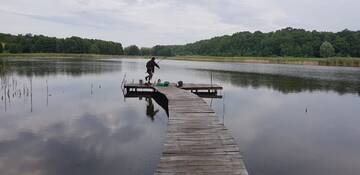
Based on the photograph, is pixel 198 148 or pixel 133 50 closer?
pixel 198 148

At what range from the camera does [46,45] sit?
11081cm

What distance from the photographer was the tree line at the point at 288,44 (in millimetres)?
92438

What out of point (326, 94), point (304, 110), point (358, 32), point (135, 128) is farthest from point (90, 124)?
point (358, 32)

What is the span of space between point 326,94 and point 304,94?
173 cm

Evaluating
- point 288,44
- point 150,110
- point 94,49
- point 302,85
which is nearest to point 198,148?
point 150,110

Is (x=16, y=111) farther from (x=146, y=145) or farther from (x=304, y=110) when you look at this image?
(x=304, y=110)

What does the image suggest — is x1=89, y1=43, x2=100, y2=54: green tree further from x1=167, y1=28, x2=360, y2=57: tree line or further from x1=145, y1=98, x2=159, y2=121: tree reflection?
x1=145, y1=98, x2=159, y2=121: tree reflection

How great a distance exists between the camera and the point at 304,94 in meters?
23.1

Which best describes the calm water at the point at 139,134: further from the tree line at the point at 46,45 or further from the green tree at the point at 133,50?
the green tree at the point at 133,50

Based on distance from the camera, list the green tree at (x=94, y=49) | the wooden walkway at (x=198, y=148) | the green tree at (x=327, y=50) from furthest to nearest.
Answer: the green tree at (x=94, y=49), the green tree at (x=327, y=50), the wooden walkway at (x=198, y=148)

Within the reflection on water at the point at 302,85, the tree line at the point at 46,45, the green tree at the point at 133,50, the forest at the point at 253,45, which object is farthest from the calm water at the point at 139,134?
the green tree at the point at 133,50

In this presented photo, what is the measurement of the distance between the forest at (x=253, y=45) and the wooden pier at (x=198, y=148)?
89.8m

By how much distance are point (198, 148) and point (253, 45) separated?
382 ft

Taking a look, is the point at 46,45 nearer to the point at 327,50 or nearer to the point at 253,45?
the point at 253,45
